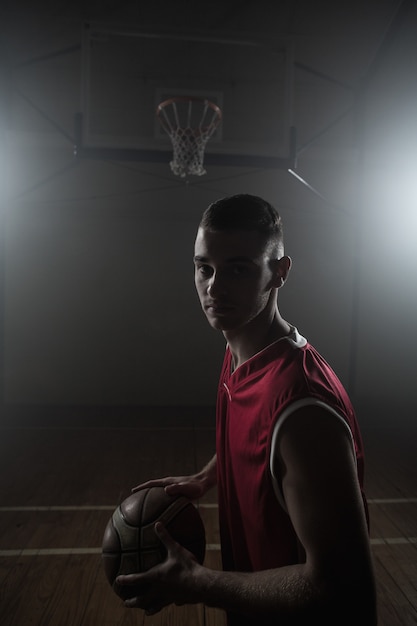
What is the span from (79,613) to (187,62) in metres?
5.59

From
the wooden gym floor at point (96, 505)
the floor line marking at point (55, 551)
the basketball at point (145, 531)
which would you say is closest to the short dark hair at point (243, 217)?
the basketball at point (145, 531)

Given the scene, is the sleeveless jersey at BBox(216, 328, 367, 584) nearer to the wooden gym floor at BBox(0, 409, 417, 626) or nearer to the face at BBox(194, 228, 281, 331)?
the face at BBox(194, 228, 281, 331)

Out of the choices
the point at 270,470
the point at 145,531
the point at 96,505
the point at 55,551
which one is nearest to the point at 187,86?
the point at 96,505

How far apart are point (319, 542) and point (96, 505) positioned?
2733 millimetres

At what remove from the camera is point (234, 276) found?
111 cm

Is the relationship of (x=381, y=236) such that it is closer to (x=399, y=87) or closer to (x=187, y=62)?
(x=399, y=87)

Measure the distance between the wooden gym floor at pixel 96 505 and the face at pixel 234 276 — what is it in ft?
5.48

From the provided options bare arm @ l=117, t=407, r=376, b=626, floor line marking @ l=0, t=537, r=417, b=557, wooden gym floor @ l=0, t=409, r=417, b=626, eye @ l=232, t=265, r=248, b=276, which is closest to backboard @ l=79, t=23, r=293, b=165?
wooden gym floor @ l=0, t=409, r=417, b=626

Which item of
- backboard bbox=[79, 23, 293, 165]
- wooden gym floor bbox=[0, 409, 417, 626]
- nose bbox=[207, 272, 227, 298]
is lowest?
wooden gym floor bbox=[0, 409, 417, 626]

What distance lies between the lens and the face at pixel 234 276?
3.61ft

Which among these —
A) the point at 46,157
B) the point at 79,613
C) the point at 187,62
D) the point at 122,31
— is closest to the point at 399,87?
the point at 187,62

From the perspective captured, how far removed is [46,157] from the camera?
5.55m

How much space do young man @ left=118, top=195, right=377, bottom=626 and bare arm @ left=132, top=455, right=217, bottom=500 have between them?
0.16 m

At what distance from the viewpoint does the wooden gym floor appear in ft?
6.97
